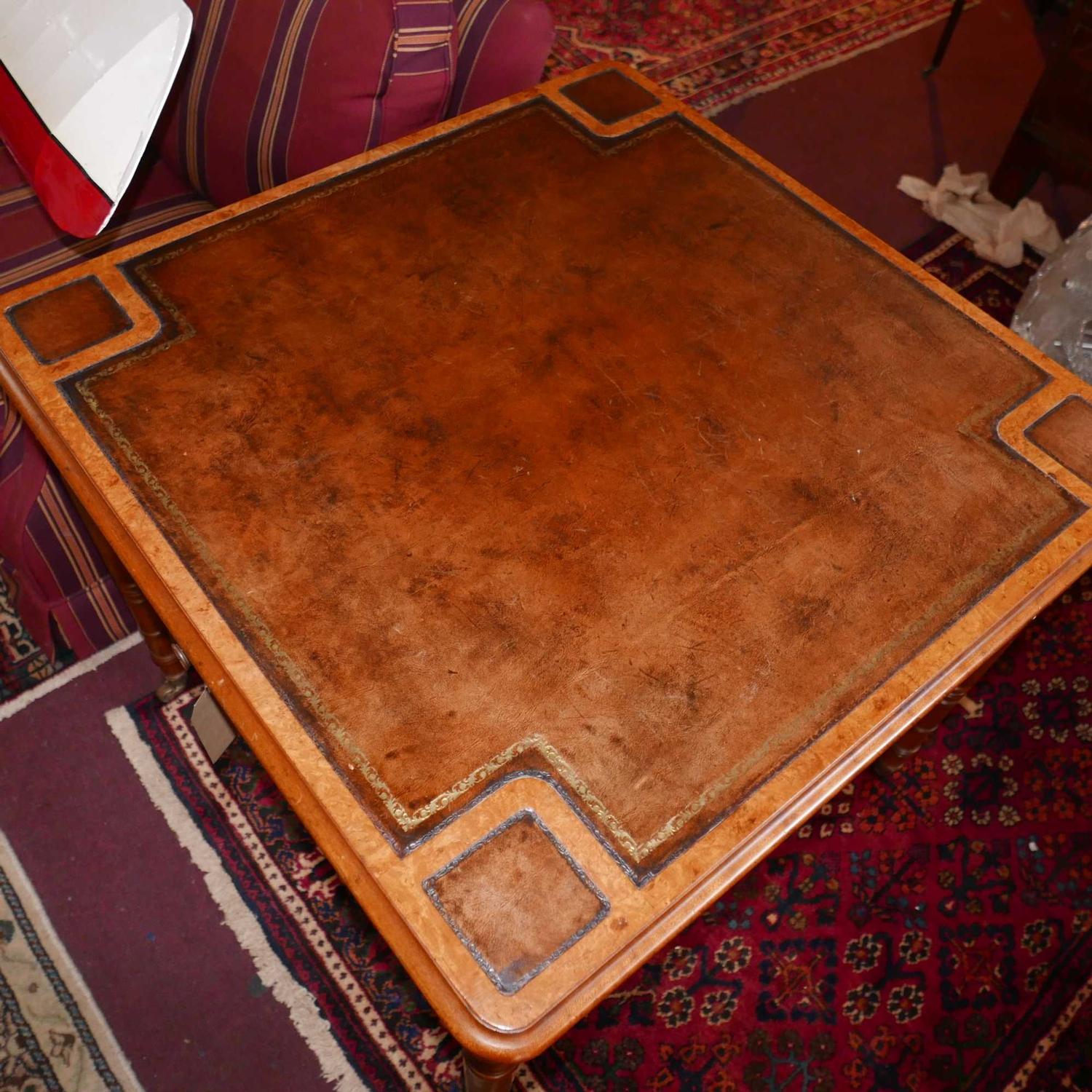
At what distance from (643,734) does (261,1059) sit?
0.88 metres

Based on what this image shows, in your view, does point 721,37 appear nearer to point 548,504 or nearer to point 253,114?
point 253,114

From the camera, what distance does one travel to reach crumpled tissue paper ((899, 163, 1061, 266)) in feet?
7.98

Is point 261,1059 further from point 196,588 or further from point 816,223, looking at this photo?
point 816,223

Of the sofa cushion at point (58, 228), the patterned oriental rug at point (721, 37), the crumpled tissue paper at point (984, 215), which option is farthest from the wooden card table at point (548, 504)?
the patterned oriental rug at point (721, 37)

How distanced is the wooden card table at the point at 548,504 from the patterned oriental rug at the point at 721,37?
145 centimetres

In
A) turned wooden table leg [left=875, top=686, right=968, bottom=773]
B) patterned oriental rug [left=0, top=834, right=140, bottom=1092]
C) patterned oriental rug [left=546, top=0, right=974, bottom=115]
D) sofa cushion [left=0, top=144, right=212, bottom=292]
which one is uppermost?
sofa cushion [left=0, top=144, right=212, bottom=292]

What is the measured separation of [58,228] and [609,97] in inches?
36.9

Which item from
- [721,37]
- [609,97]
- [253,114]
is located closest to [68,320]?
[253,114]

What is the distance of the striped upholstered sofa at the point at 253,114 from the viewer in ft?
4.81

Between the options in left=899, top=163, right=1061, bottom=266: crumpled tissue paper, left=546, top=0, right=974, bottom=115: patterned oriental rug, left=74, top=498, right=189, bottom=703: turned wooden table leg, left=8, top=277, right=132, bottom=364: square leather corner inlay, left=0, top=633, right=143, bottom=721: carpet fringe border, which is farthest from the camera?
left=546, top=0, right=974, bottom=115: patterned oriental rug

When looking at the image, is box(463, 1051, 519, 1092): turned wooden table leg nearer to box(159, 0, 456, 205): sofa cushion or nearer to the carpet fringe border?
the carpet fringe border

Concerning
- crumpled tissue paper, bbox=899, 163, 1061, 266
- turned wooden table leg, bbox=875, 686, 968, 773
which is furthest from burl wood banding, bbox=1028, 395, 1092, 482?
crumpled tissue paper, bbox=899, 163, 1061, 266

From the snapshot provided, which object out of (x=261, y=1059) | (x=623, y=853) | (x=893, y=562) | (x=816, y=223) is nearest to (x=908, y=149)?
(x=816, y=223)

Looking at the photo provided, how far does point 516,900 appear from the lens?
0.92m
